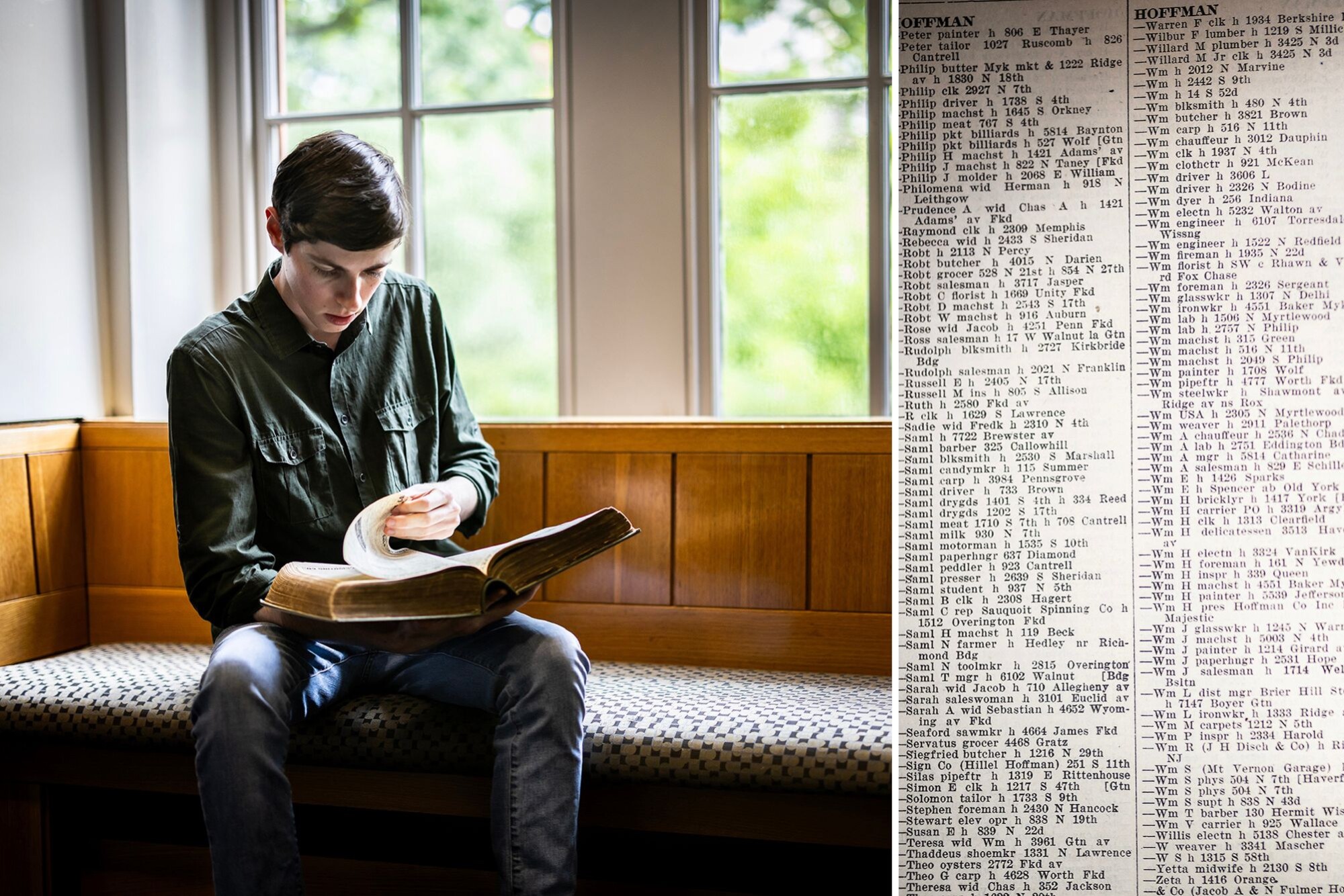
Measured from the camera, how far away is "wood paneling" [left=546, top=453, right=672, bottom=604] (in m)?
1.96

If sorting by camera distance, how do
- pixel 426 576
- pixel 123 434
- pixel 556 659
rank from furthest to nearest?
pixel 123 434, pixel 556 659, pixel 426 576

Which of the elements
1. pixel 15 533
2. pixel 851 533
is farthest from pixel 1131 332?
pixel 15 533

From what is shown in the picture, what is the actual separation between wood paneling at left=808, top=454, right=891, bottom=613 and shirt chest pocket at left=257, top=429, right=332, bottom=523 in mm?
869

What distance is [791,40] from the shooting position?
2.11 m

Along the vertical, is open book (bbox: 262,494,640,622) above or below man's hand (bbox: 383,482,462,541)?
below

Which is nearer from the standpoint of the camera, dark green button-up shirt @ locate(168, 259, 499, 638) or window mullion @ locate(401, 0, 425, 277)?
dark green button-up shirt @ locate(168, 259, 499, 638)

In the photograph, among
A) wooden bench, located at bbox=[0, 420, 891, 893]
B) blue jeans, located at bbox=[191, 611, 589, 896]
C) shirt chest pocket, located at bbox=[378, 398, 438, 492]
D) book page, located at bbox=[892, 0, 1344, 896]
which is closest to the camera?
book page, located at bbox=[892, 0, 1344, 896]

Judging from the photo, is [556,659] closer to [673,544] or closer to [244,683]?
[244,683]

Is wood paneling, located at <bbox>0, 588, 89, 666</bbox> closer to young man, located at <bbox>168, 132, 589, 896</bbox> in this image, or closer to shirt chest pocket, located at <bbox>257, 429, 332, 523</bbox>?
young man, located at <bbox>168, 132, 589, 896</bbox>

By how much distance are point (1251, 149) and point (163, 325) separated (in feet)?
6.94

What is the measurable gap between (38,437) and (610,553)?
1162 mm

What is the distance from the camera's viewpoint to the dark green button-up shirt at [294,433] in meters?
1.48

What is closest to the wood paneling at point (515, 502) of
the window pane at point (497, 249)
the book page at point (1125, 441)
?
the window pane at point (497, 249)

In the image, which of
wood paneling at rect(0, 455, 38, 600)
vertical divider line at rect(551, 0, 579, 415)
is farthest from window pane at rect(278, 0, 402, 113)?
wood paneling at rect(0, 455, 38, 600)
